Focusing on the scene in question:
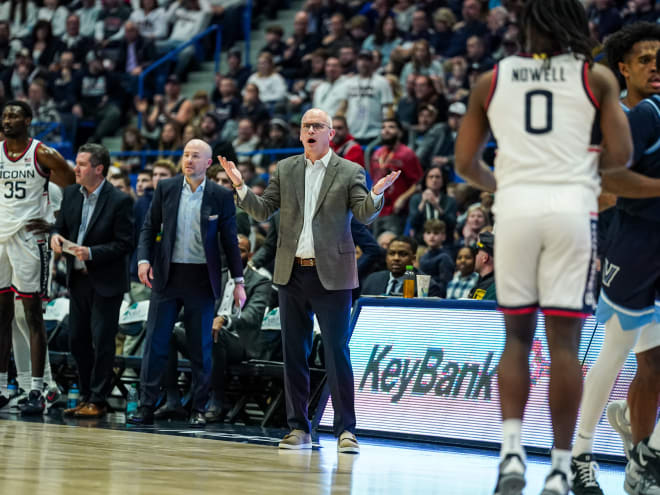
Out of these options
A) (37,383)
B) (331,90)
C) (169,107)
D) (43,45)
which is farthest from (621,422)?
(43,45)

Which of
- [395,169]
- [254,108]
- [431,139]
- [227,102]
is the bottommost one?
[395,169]

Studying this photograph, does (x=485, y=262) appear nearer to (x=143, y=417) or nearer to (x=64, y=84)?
(x=143, y=417)

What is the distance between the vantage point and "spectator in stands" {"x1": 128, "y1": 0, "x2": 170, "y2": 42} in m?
18.3

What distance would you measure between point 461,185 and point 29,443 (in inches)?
260

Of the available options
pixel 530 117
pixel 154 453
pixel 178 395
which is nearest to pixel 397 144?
pixel 178 395

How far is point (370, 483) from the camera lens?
4480 millimetres

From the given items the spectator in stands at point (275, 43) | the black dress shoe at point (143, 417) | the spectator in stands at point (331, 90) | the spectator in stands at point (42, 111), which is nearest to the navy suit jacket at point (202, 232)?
the black dress shoe at point (143, 417)

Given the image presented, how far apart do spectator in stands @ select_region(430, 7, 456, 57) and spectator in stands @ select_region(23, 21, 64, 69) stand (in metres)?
8.25

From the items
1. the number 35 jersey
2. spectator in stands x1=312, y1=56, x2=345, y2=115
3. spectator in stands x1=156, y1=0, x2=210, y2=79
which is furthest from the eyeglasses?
A: spectator in stands x1=156, y1=0, x2=210, y2=79

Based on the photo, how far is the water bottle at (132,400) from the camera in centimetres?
852

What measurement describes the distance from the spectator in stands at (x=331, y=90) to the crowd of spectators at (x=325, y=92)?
0.9 inches

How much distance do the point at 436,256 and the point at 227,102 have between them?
6679 millimetres

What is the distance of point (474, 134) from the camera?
13.3 feet

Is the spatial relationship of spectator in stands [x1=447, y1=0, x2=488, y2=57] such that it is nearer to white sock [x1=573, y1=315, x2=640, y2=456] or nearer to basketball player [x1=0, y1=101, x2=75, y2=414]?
basketball player [x1=0, y1=101, x2=75, y2=414]
